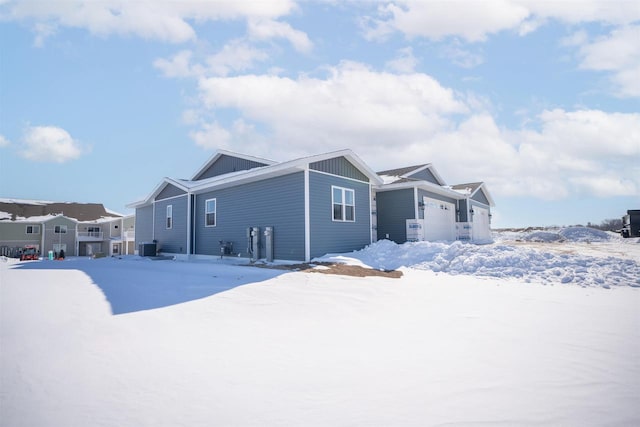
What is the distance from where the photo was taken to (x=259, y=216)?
14.2 meters

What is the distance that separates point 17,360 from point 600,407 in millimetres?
5242

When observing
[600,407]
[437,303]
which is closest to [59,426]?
[600,407]

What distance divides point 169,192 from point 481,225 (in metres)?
21.3

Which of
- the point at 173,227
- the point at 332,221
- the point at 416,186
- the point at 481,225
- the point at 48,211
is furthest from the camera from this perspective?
the point at 48,211

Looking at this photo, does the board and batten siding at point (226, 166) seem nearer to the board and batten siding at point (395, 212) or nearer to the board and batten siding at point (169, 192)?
the board and batten siding at point (169, 192)

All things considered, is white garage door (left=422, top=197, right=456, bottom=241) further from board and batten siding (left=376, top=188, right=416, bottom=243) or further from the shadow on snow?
the shadow on snow

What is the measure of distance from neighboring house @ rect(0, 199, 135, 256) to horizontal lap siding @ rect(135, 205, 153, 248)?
2573 centimetres

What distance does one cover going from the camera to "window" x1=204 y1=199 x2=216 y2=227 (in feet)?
54.7

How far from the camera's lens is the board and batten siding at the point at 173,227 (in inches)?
715

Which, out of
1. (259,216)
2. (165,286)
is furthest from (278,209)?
(165,286)

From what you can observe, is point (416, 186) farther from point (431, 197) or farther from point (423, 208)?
point (431, 197)

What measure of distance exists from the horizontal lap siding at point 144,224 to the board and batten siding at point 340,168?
15.0 metres

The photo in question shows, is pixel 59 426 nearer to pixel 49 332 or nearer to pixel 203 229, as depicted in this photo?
pixel 49 332

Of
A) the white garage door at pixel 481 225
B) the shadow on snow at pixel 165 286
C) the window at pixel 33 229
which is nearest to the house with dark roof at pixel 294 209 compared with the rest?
the white garage door at pixel 481 225
